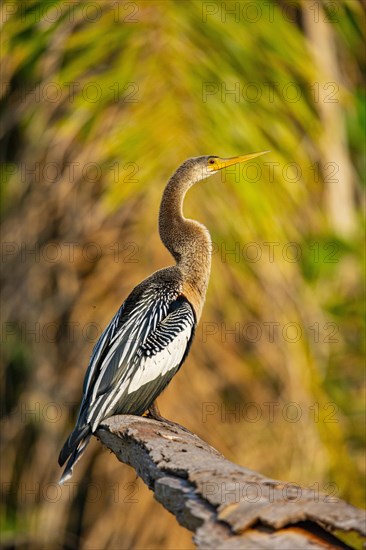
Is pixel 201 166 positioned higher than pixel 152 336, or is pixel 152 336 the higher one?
pixel 201 166

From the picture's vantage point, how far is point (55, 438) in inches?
273

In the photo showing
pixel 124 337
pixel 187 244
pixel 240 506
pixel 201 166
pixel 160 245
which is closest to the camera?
pixel 240 506

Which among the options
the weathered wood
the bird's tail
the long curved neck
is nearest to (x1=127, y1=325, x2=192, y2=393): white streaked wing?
the long curved neck

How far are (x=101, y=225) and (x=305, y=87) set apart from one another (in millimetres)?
2175

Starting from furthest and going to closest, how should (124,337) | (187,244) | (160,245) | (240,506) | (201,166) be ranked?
1. (160,245)
2. (201,166)
3. (187,244)
4. (124,337)
5. (240,506)

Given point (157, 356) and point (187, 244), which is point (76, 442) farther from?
point (187, 244)

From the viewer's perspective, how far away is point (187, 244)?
461cm

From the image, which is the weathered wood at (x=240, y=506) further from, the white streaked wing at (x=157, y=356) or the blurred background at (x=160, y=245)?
the blurred background at (x=160, y=245)

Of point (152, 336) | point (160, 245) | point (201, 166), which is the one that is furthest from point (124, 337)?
point (160, 245)

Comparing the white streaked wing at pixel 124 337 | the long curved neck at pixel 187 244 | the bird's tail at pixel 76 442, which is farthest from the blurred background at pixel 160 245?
the bird's tail at pixel 76 442

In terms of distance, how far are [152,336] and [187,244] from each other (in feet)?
1.73

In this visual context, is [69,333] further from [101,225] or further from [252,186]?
[252,186]

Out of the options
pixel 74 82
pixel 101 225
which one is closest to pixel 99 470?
pixel 101 225

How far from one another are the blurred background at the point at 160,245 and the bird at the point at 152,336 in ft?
3.89
